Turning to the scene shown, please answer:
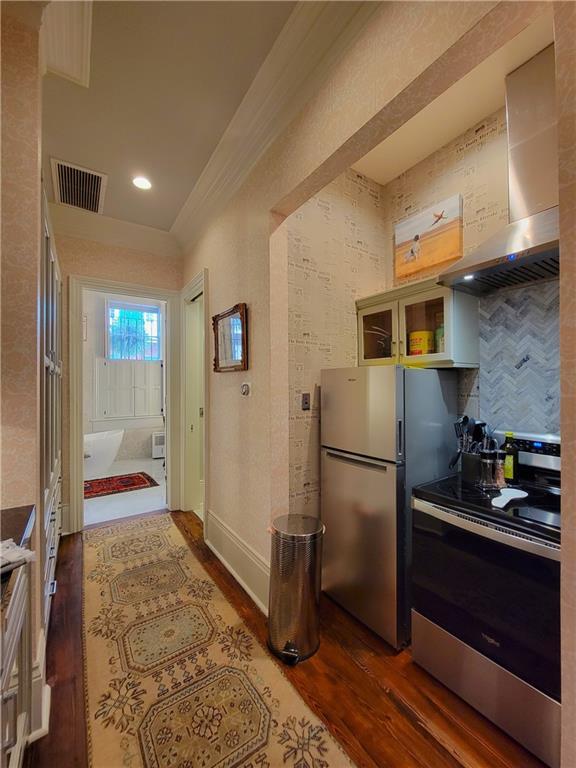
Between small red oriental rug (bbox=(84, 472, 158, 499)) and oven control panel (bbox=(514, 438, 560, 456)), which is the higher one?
oven control panel (bbox=(514, 438, 560, 456))

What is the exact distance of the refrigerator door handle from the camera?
1781mm

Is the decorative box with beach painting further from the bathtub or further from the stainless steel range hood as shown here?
the bathtub

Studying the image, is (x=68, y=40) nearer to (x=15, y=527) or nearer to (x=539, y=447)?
(x=15, y=527)

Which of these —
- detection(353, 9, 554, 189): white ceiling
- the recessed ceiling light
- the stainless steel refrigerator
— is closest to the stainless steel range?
the stainless steel refrigerator

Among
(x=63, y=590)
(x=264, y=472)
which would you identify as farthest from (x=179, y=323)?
(x=63, y=590)

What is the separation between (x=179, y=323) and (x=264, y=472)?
2131 mm

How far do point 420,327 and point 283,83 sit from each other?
4.89 feet

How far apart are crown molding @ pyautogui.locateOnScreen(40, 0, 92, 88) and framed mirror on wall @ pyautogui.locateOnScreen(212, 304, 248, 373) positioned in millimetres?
1358

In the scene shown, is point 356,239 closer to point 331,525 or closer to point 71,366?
point 331,525

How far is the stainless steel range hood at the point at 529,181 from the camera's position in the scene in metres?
1.43

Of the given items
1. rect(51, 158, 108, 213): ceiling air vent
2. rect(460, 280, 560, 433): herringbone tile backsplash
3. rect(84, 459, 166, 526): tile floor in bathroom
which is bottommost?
rect(84, 459, 166, 526): tile floor in bathroom

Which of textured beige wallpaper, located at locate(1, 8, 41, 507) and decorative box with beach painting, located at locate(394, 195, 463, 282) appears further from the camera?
decorative box with beach painting, located at locate(394, 195, 463, 282)

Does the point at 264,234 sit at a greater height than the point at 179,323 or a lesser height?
greater

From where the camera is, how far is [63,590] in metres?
2.22
